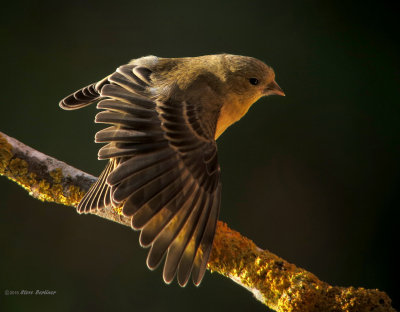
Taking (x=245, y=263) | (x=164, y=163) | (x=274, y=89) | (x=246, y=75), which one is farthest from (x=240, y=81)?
(x=245, y=263)

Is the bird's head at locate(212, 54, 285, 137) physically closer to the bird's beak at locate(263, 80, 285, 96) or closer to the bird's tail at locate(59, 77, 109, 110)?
the bird's beak at locate(263, 80, 285, 96)

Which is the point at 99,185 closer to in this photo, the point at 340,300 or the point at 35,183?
Result: the point at 35,183

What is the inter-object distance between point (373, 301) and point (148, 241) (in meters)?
0.75

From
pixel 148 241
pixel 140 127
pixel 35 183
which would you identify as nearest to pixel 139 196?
pixel 148 241

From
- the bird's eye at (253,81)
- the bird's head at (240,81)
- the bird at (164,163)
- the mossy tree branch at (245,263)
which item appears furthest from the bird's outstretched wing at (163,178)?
the bird's eye at (253,81)

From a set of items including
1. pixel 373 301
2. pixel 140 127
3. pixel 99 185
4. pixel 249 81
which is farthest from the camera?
pixel 249 81

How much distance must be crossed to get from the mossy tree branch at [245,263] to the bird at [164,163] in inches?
3.9

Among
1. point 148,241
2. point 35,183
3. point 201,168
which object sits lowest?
point 35,183

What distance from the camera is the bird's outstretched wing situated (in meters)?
1.62

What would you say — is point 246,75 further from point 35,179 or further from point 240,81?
point 35,179

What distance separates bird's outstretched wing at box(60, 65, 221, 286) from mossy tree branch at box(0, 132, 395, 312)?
11cm

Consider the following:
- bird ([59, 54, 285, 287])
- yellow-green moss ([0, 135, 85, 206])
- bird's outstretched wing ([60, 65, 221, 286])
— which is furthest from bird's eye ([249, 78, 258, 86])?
yellow-green moss ([0, 135, 85, 206])

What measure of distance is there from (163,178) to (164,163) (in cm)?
6

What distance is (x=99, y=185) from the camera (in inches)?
74.5
